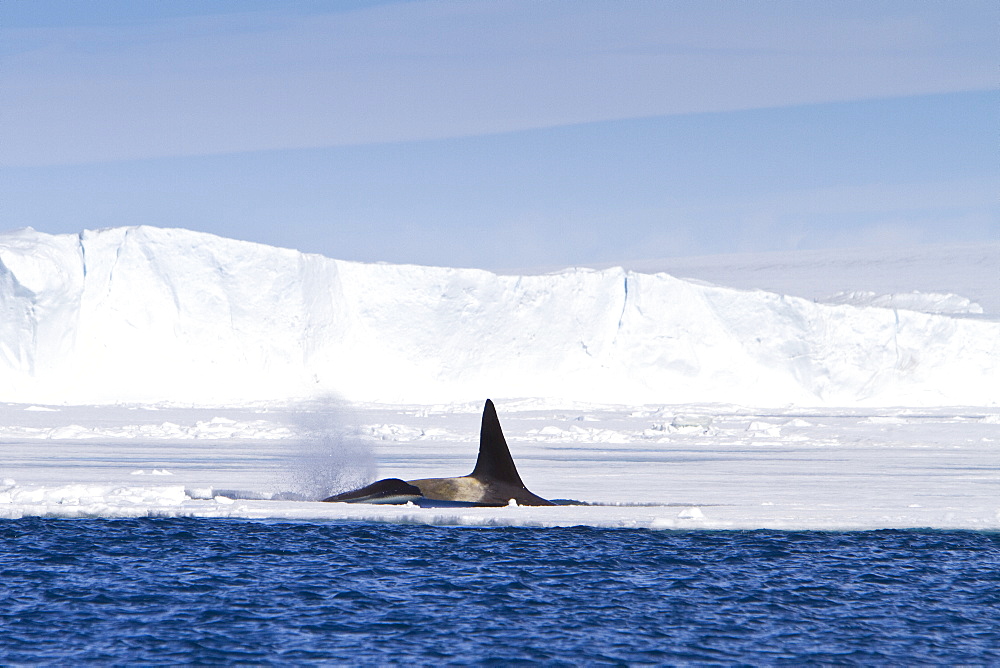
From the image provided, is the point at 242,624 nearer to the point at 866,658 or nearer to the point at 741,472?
the point at 866,658

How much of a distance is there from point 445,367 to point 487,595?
56871 mm

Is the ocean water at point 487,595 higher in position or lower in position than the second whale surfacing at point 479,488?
lower

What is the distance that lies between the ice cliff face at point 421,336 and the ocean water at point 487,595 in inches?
1840

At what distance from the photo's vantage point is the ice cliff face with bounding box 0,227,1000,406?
58.0 meters

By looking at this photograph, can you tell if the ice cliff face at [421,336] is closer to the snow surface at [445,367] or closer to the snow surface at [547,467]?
the snow surface at [445,367]

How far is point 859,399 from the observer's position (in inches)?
2749

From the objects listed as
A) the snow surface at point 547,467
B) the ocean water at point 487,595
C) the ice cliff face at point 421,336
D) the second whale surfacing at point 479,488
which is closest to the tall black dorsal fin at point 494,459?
the second whale surfacing at point 479,488

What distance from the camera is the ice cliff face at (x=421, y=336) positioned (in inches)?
2282

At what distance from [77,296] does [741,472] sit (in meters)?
43.1

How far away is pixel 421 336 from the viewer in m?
66.3

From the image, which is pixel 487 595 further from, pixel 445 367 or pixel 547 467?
pixel 445 367

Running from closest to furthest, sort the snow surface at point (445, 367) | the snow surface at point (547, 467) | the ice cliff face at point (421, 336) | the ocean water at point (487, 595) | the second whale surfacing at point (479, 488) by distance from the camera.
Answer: the ocean water at point (487, 595) → the snow surface at point (547, 467) → the second whale surfacing at point (479, 488) → the snow surface at point (445, 367) → the ice cliff face at point (421, 336)

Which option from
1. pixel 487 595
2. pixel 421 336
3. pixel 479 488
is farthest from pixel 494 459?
pixel 421 336

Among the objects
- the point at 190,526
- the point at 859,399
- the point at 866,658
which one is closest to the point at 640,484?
the point at 190,526
